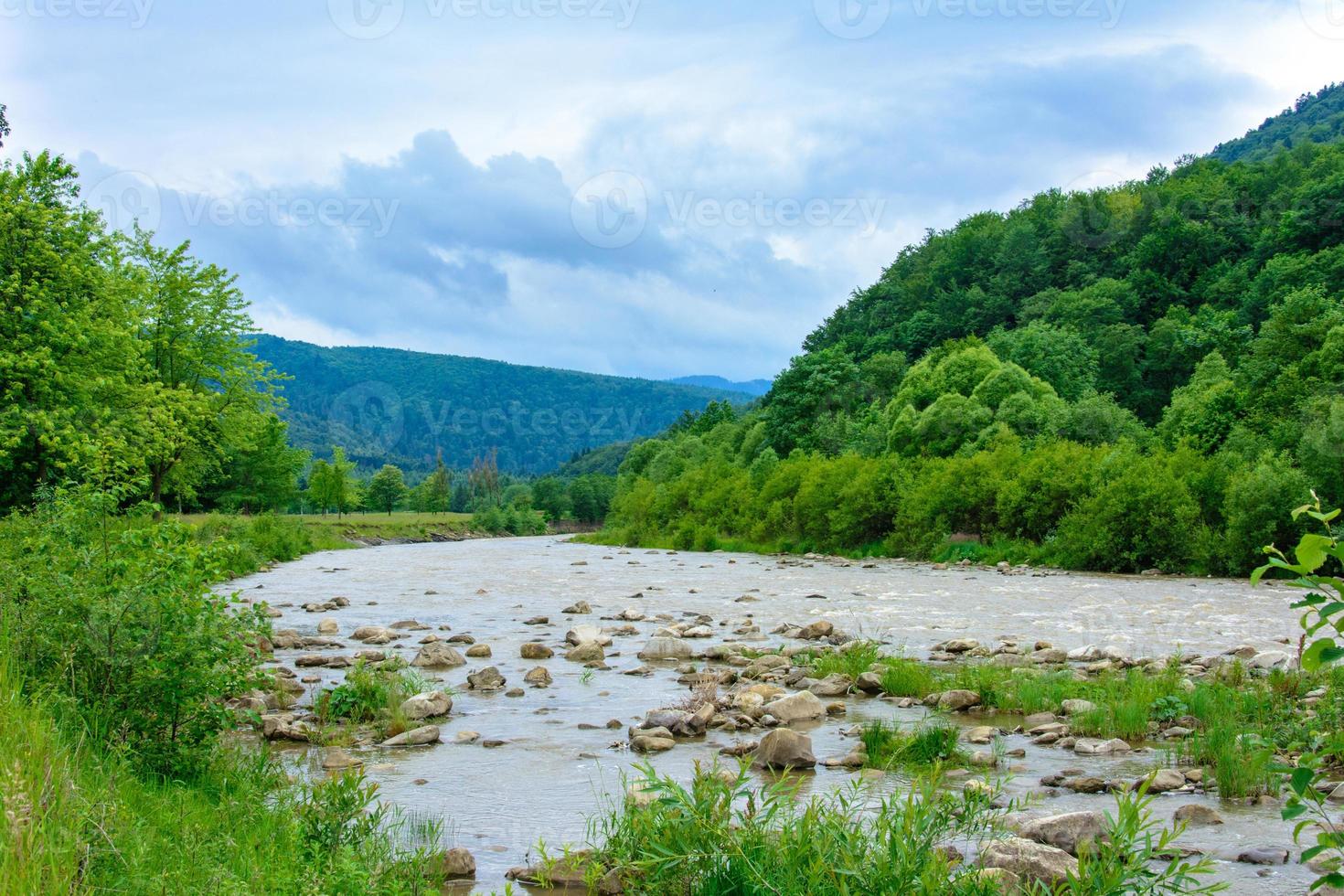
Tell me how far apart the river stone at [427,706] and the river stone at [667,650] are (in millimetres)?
5652

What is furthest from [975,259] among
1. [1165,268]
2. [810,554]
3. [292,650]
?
[292,650]

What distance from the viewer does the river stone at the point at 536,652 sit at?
59.8 feet

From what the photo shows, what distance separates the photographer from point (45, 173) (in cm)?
2938

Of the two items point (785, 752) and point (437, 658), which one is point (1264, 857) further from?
point (437, 658)

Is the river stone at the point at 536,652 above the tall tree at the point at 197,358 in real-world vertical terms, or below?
below

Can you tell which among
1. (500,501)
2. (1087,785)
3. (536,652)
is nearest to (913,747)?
(1087,785)

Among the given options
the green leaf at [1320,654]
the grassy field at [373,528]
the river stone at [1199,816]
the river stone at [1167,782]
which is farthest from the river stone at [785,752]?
the grassy field at [373,528]

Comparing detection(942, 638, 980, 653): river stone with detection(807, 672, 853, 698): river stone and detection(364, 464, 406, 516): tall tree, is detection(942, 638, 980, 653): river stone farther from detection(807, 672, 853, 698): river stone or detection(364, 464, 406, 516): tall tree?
detection(364, 464, 406, 516): tall tree

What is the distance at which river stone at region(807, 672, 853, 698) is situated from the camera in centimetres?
1401

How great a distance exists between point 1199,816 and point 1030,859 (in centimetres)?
297

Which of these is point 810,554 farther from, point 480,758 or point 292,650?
point 480,758

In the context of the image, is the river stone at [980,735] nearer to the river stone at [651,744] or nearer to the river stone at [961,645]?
the river stone at [651,744]

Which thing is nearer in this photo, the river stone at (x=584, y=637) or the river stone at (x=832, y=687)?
the river stone at (x=832, y=687)

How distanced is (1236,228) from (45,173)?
10531cm
